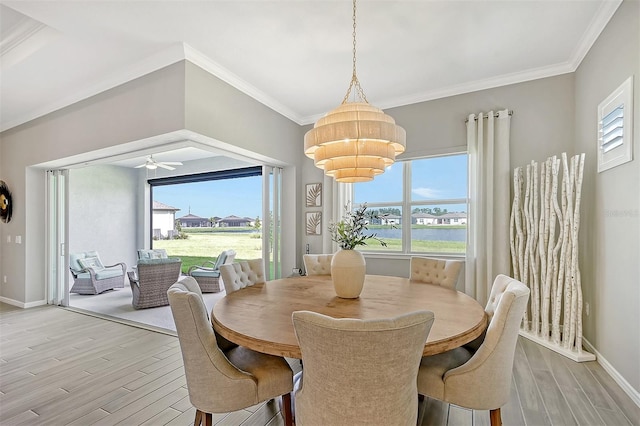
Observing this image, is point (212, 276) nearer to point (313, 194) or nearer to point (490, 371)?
point (313, 194)

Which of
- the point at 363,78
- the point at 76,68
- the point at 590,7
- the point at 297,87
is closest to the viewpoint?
the point at 590,7

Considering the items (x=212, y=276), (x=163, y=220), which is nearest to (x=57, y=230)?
(x=212, y=276)

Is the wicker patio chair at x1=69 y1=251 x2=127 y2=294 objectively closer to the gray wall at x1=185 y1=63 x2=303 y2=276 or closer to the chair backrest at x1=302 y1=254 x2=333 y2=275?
the gray wall at x1=185 y1=63 x2=303 y2=276

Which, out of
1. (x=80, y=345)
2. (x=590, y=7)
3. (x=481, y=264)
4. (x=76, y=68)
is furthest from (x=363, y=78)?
(x=80, y=345)

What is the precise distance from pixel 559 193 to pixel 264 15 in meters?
3.53

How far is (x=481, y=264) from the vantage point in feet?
11.9

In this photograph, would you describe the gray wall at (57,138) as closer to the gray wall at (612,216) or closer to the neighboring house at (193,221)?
the neighboring house at (193,221)

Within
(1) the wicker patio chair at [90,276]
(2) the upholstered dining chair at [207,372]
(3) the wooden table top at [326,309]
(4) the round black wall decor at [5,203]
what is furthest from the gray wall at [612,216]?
(4) the round black wall decor at [5,203]

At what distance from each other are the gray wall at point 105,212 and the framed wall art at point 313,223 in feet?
17.1

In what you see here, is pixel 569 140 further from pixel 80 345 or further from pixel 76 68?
pixel 80 345

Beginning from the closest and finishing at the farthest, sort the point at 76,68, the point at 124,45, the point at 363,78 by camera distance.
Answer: the point at 124,45, the point at 76,68, the point at 363,78

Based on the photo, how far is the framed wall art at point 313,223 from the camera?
484cm

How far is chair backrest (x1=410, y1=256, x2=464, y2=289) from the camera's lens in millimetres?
2697

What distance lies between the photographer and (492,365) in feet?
5.05
